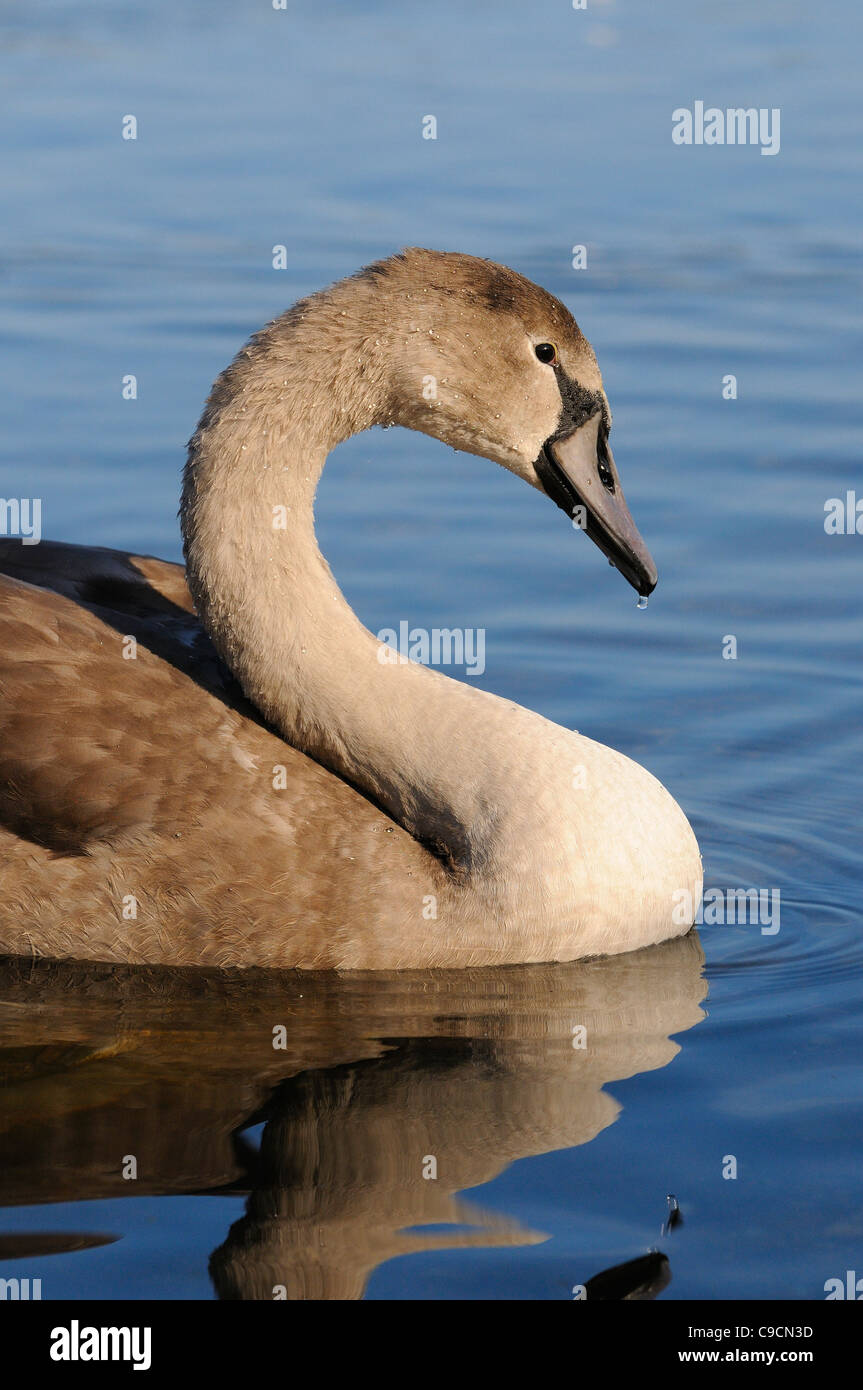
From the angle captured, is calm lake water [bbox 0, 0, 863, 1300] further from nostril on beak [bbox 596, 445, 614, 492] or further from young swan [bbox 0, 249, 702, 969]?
nostril on beak [bbox 596, 445, 614, 492]

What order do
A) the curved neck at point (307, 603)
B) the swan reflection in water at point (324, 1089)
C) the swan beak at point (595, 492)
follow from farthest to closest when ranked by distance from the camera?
the swan beak at point (595, 492), the curved neck at point (307, 603), the swan reflection in water at point (324, 1089)

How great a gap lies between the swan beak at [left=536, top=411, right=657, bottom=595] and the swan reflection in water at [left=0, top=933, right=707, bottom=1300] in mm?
1295

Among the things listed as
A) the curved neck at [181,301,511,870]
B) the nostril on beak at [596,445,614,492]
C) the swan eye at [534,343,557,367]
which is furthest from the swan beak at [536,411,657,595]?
the curved neck at [181,301,511,870]

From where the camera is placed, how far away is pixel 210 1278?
15.4 ft

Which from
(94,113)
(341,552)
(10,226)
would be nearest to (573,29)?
(94,113)

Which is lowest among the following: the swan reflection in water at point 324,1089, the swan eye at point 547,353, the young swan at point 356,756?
the swan reflection in water at point 324,1089

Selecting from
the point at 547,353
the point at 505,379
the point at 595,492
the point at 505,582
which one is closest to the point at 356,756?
the point at 595,492

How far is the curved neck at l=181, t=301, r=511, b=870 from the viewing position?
658cm

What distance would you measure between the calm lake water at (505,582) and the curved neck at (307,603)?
658mm

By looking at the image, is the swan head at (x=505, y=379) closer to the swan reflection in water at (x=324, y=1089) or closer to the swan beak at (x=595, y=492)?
the swan beak at (x=595, y=492)

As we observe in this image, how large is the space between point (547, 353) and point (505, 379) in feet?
0.55

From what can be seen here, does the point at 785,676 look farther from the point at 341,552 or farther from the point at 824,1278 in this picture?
the point at 824,1278

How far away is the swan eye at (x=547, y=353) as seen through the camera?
6770 mm

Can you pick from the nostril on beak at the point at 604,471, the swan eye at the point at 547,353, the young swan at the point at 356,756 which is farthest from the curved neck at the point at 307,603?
the nostril on beak at the point at 604,471
